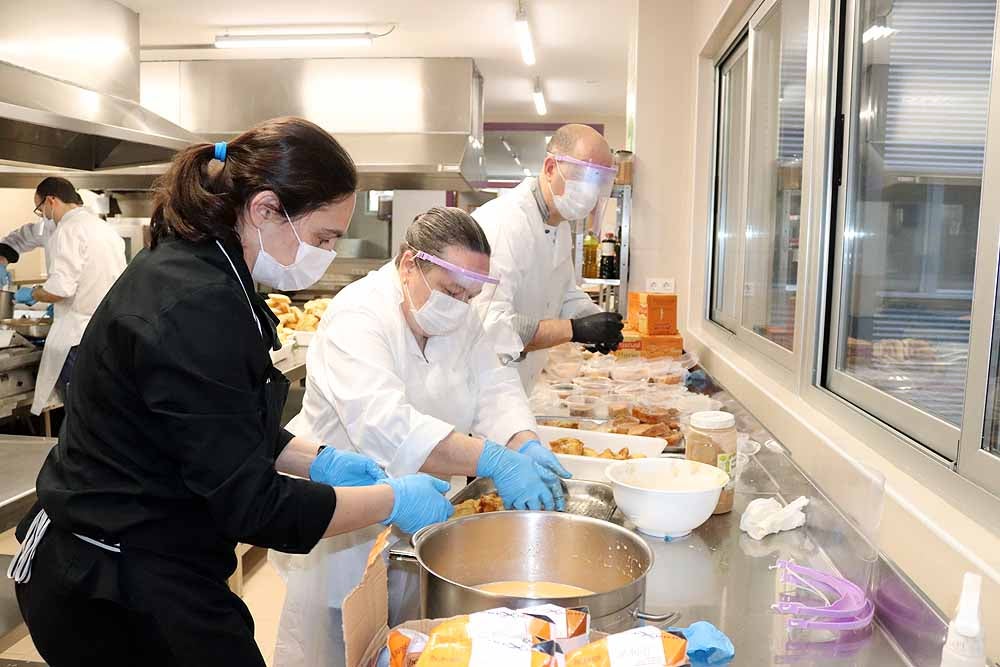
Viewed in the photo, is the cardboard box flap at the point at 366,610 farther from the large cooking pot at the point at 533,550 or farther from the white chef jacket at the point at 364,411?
the white chef jacket at the point at 364,411

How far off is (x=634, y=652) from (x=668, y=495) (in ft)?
2.15

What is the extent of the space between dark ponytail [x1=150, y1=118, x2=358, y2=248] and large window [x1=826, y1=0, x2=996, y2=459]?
1.13 metres

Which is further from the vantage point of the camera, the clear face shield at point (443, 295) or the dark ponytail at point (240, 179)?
the clear face shield at point (443, 295)

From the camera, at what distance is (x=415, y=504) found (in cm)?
135

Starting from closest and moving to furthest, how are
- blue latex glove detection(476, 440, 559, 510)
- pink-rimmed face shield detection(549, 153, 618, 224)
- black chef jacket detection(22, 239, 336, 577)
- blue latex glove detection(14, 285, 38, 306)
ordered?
black chef jacket detection(22, 239, 336, 577)
blue latex glove detection(476, 440, 559, 510)
pink-rimmed face shield detection(549, 153, 618, 224)
blue latex glove detection(14, 285, 38, 306)

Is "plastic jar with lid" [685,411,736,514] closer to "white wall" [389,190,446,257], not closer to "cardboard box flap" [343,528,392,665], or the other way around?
"cardboard box flap" [343,528,392,665]

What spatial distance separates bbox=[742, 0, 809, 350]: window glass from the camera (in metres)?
2.55

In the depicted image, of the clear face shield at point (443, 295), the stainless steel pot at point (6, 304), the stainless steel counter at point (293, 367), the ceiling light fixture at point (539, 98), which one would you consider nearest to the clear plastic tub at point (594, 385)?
the clear face shield at point (443, 295)

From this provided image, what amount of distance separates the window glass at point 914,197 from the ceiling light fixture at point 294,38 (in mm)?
4491

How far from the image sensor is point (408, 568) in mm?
1336

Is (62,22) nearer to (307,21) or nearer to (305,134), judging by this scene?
(307,21)

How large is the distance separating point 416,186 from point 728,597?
548 centimetres

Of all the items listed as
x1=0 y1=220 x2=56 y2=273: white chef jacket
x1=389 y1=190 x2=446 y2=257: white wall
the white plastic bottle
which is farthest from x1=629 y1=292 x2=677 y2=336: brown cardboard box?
x1=389 y1=190 x2=446 y2=257: white wall

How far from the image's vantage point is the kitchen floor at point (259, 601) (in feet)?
9.49
